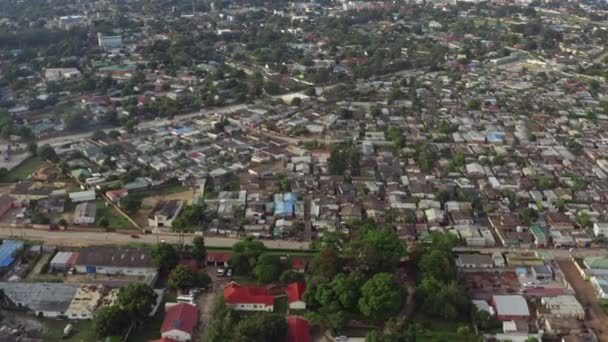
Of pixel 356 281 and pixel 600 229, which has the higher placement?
pixel 356 281

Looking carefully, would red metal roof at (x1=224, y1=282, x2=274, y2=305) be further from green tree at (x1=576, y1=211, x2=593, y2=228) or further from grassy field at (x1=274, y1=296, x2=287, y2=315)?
green tree at (x1=576, y1=211, x2=593, y2=228)

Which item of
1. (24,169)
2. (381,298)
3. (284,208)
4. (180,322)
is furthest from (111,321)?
(24,169)

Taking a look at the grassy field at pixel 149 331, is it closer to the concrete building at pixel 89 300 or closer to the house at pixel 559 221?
the concrete building at pixel 89 300

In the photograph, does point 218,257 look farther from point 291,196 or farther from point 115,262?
point 291,196

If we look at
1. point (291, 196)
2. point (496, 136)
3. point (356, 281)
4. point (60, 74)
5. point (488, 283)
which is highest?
point (356, 281)

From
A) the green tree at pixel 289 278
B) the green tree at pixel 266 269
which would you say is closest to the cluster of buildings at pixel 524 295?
the green tree at pixel 289 278

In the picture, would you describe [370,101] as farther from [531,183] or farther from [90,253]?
[90,253]
